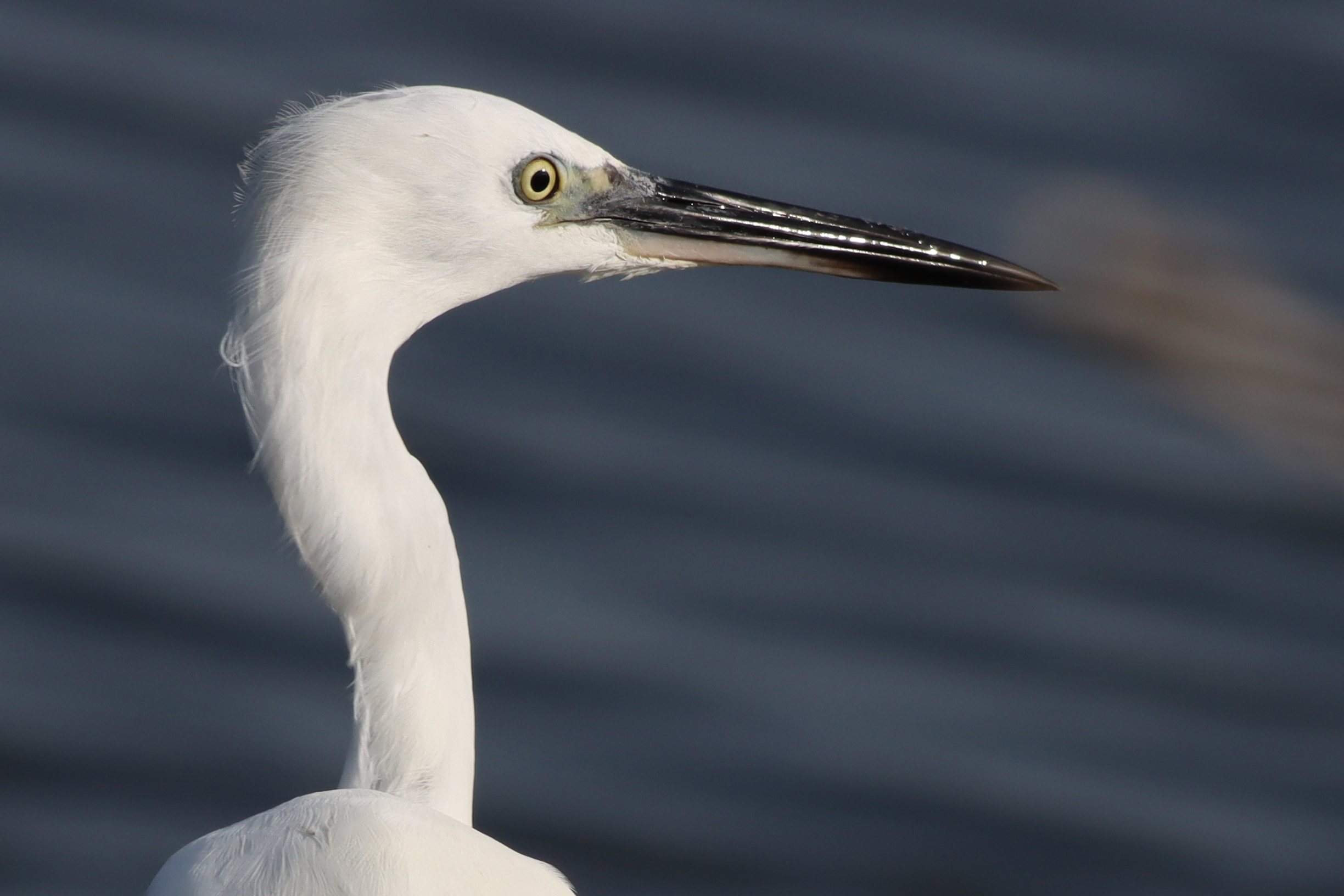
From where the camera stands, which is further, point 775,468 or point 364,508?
point 775,468

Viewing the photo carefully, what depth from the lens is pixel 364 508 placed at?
102 inches

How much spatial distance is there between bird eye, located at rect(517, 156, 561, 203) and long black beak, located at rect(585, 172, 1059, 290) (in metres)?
0.11

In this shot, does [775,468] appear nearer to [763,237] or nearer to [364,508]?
[763,237]

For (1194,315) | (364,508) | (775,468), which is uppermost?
(1194,315)

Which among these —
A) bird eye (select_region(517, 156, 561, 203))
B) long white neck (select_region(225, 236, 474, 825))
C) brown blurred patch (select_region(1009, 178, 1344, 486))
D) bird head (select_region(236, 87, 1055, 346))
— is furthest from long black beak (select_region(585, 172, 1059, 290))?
brown blurred patch (select_region(1009, 178, 1344, 486))

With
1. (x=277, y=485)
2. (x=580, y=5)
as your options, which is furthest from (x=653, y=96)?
(x=277, y=485)

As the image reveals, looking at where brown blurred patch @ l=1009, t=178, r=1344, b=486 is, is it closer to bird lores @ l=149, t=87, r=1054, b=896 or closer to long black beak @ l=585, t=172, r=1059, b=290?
long black beak @ l=585, t=172, r=1059, b=290

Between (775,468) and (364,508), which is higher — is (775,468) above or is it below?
below

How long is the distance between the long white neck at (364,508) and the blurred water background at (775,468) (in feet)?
6.42

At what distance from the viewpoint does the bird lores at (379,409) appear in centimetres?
249

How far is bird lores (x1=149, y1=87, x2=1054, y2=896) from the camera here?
8.16ft

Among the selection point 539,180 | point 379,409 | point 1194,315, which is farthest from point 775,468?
point 379,409

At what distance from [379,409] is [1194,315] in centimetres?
407

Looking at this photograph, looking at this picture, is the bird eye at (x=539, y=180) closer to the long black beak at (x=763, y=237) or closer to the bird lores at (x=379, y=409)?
the bird lores at (x=379, y=409)
